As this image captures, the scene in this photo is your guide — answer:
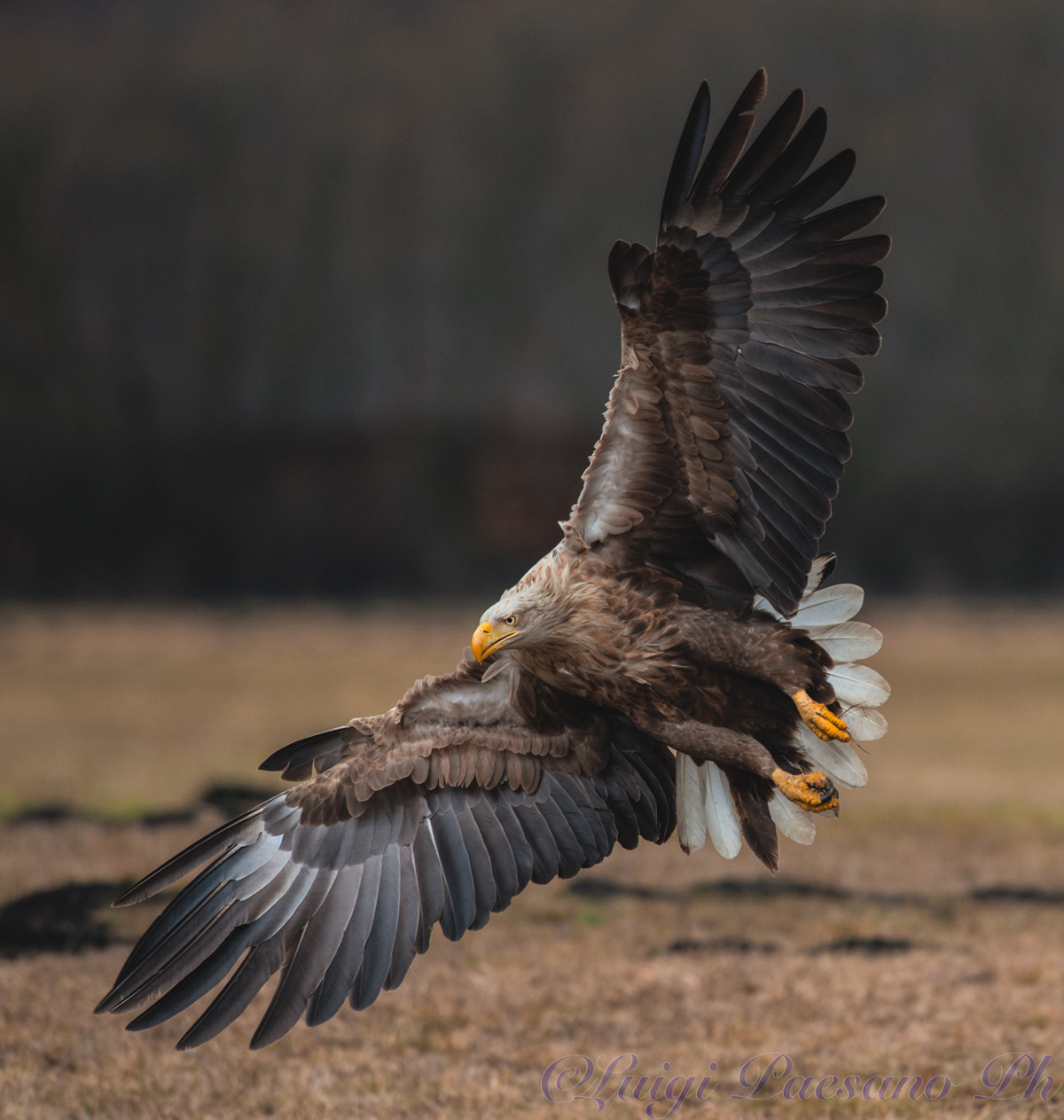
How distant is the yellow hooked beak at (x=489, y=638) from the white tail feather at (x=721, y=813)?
964 mm

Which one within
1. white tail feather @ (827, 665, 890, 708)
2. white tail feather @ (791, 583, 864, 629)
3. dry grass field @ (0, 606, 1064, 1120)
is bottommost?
dry grass field @ (0, 606, 1064, 1120)

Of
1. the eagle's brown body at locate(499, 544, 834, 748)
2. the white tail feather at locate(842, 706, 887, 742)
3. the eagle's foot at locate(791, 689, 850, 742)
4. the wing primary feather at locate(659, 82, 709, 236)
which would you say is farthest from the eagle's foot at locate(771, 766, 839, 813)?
the wing primary feather at locate(659, 82, 709, 236)

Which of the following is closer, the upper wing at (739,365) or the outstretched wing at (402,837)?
the upper wing at (739,365)

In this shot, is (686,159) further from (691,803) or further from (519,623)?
(691,803)

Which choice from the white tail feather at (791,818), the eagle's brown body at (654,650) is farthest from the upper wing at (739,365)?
the white tail feather at (791,818)

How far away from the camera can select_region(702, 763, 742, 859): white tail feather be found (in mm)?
4281

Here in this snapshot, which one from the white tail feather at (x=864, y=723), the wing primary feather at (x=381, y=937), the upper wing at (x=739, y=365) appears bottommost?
the wing primary feather at (x=381, y=937)

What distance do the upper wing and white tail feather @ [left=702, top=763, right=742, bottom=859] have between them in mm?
690

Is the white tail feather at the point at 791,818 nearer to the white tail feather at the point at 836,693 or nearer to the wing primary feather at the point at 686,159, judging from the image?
the white tail feather at the point at 836,693

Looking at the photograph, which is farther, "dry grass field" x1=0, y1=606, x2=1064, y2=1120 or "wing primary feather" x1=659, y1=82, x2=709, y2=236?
"dry grass field" x1=0, y1=606, x2=1064, y2=1120

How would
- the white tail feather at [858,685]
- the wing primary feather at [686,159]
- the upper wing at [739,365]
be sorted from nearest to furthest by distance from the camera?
the wing primary feather at [686,159] → the upper wing at [739,365] → the white tail feather at [858,685]

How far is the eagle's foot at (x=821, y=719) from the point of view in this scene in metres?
3.74

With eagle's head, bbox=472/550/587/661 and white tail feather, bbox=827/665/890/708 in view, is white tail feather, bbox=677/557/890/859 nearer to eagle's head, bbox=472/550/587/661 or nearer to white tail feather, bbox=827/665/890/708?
white tail feather, bbox=827/665/890/708

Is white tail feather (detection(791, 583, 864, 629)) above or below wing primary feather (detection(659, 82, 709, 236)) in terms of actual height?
below
